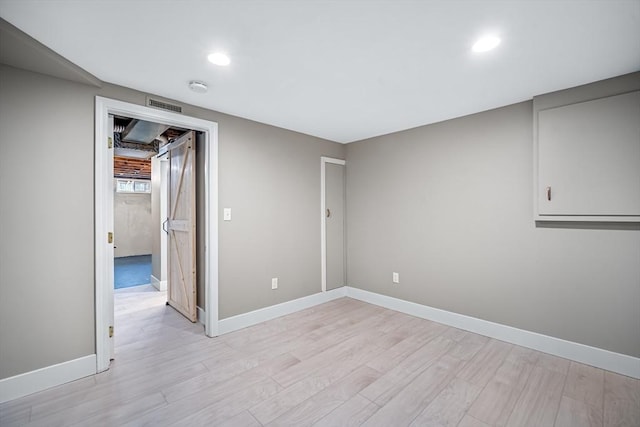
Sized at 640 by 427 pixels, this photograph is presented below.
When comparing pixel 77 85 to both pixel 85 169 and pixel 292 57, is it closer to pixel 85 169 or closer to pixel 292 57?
pixel 85 169

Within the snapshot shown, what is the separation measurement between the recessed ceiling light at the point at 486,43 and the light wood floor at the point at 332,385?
2444 mm

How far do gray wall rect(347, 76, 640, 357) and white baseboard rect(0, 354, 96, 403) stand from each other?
10.6ft

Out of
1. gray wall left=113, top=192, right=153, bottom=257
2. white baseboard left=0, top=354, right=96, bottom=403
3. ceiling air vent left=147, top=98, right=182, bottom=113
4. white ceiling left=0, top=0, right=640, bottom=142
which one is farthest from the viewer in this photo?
gray wall left=113, top=192, right=153, bottom=257

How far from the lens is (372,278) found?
406cm

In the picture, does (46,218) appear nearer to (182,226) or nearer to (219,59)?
(182,226)

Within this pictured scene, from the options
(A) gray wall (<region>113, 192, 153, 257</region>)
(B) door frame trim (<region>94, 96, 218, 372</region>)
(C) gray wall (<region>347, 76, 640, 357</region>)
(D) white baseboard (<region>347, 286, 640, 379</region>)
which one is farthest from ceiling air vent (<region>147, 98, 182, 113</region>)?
(A) gray wall (<region>113, 192, 153, 257</region>)

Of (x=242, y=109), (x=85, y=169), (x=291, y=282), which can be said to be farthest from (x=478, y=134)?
(x=85, y=169)

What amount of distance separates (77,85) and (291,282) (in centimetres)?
292

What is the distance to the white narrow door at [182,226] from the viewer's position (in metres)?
3.36

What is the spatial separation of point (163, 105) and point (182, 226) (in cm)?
158

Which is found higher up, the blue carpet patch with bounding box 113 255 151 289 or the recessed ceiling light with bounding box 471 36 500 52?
→ the recessed ceiling light with bounding box 471 36 500 52

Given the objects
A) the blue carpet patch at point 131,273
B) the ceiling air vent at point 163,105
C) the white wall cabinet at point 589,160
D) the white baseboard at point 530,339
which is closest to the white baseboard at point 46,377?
the ceiling air vent at point 163,105

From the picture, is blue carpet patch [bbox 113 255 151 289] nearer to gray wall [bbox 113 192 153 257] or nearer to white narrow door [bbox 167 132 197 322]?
gray wall [bbox 113 192 153 257]

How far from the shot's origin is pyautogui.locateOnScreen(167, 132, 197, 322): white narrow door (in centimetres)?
336
